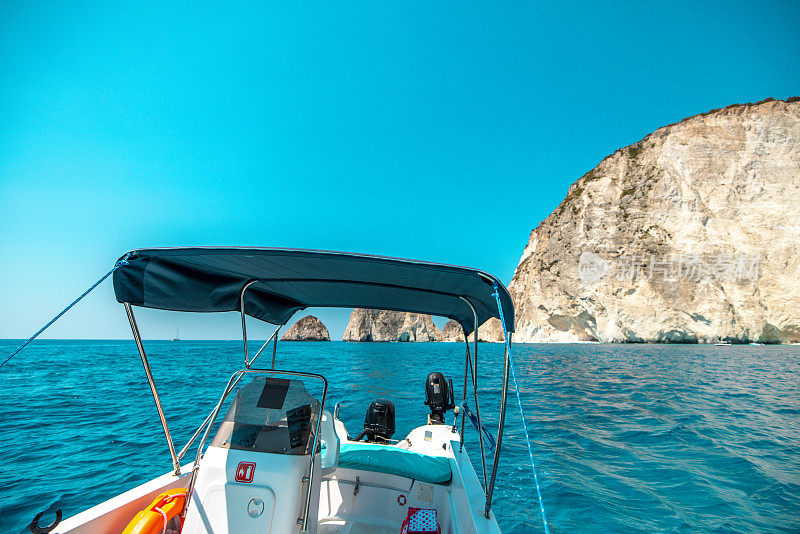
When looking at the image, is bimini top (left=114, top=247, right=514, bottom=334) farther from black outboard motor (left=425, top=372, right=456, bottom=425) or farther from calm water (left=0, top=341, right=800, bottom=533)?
calm water (left=0, top=341, right=800, bottom=533)

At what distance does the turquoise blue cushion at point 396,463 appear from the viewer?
3.67 m

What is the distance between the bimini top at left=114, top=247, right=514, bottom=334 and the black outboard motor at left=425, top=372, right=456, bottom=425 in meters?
1.52

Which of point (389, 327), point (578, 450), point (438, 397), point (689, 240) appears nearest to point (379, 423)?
point (438, 397)

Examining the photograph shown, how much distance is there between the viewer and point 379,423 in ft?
18.0

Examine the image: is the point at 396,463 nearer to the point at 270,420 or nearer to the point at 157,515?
the point at 270,420

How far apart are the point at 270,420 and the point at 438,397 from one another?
4.32m

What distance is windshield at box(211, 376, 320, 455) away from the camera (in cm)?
241

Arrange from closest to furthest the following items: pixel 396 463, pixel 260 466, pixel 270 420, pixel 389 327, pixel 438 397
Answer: pixel 260 466, pixel 270 420, pixel 396 463, pixel 438 397, pixel 389 327

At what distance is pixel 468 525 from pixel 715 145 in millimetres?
61813

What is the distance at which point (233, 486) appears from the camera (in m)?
2.24

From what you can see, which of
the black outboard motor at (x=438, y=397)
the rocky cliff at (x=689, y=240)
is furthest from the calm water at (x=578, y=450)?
the rocky cliff at (x=689, y=240)

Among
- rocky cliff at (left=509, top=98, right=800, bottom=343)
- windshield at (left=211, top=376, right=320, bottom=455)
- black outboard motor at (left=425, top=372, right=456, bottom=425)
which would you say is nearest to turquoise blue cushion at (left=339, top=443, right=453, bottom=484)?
windshield at (left=211, top=376, right=320, bottom=455)

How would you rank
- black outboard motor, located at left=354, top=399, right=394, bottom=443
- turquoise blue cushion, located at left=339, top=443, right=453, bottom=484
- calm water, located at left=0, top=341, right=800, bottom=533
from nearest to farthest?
turquoise blue cushion, located at left=339, top=443, right=453, bottom=484
calm water, located at left=0, top=341, right=800, bottom=533
black outboard motor, located at left=354, top=399, right=394, bottom=443

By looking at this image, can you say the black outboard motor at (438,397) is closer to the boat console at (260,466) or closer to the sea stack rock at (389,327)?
the boat console at (260,466)
